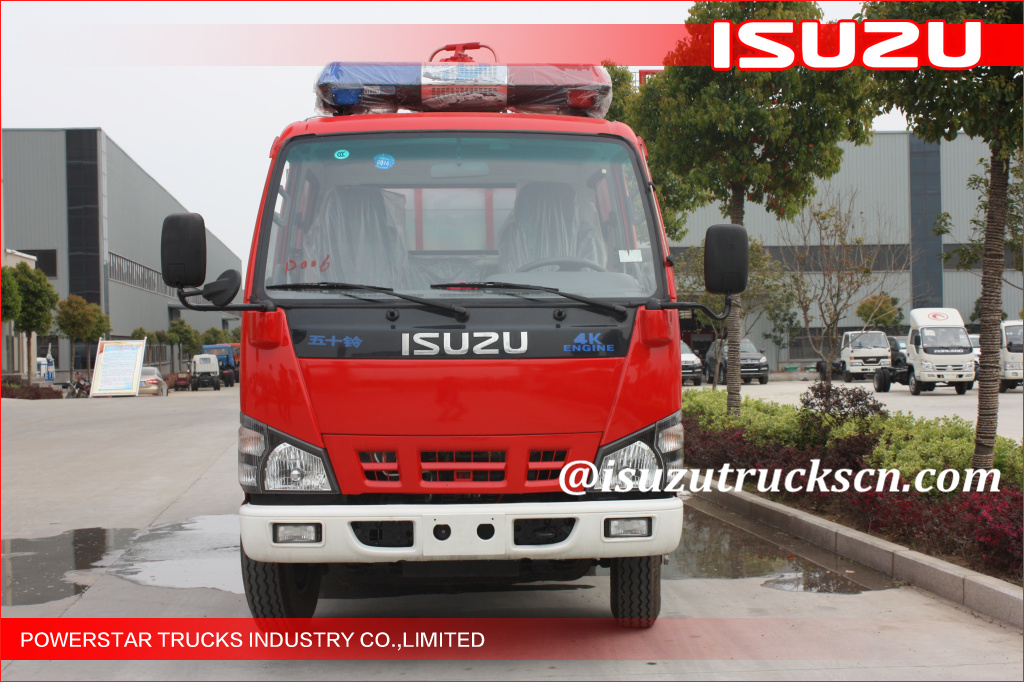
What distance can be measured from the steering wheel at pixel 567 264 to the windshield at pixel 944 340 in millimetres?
24134

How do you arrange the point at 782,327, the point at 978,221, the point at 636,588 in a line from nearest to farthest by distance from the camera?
the point at 636,588
the point at 978,221
the point at 782,327

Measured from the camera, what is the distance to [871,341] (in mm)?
34031

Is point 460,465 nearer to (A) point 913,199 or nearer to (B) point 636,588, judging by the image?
(B) point 636,588

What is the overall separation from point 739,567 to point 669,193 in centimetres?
1069

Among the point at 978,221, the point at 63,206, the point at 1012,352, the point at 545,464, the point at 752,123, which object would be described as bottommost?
the point at 1012,352

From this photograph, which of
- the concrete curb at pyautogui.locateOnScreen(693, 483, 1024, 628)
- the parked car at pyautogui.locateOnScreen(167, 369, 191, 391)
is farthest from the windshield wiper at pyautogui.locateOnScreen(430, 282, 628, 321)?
the parked car at pyautogui.locateOnScreen(167, 369, 191, 391)

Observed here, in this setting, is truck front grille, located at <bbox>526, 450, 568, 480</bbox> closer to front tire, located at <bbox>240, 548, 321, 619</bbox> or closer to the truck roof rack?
front tire, located at <bbox>240, 548, 321, 619</bbox>

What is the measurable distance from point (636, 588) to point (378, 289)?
1992 mm

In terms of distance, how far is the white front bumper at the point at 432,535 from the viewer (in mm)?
4348

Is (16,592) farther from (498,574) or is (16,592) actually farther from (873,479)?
(873,479)

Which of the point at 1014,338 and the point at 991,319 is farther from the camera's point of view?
the point at 1014,338

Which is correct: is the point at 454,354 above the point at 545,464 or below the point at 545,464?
above

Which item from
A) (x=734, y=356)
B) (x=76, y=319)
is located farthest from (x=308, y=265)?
(x=76, y=319)

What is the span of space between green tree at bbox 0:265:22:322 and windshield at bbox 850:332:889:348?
32.0m
